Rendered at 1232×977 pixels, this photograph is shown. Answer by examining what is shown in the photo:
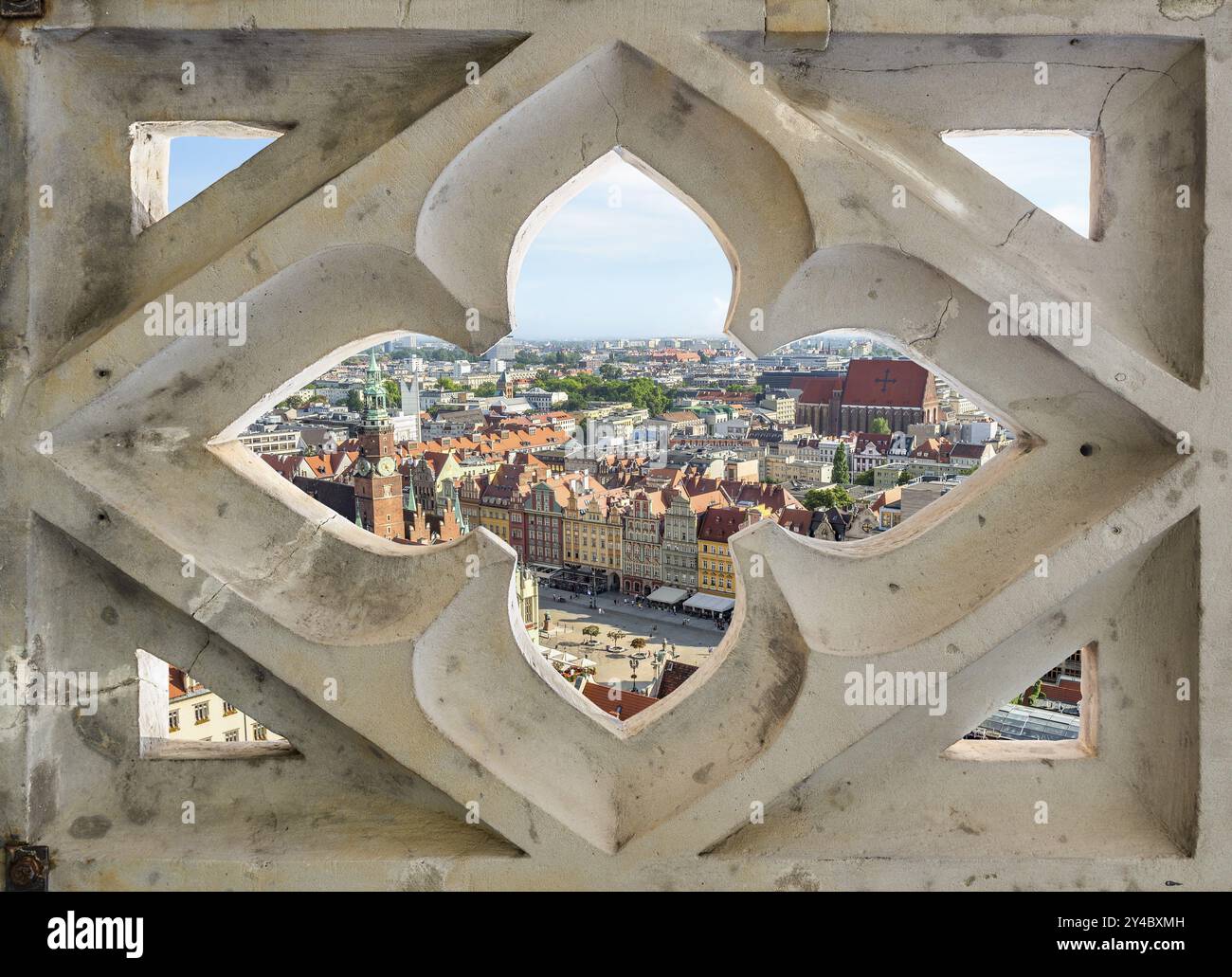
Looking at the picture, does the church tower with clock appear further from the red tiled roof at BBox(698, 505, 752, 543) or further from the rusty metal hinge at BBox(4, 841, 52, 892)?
the rusty metal hinge at BBox(4, 841, 52, 892)

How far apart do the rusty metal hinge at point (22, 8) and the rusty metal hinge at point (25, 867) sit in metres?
1.69

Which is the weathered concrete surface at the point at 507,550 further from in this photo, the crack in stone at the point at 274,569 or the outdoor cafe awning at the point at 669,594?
the outdoor cafe awning at the point at 669,594

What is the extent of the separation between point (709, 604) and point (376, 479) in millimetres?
13105

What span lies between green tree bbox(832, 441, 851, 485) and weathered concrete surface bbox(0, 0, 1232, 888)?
120 feet

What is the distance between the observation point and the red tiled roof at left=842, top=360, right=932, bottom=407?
4647 cm

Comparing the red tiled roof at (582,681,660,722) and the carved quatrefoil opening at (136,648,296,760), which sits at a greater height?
the carved quatrefoil opening at (136,648,296,760)

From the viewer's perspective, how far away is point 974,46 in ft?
6.81

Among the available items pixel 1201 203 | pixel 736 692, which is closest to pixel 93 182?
pixel 736 692

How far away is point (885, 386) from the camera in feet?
161

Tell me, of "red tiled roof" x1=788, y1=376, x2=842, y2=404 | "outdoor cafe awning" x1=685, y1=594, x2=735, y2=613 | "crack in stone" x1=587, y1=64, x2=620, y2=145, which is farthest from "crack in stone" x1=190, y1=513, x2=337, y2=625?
"red tiled roof" x1=788, y1=376, x2=842, y2=404

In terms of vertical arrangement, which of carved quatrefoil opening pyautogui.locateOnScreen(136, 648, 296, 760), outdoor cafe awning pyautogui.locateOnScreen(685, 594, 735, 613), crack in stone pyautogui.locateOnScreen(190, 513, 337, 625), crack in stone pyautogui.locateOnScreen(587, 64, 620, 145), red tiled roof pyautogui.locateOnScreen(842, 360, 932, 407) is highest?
red tiled roof pyautogui.locateOnScreen(842, 360, 932, 407)

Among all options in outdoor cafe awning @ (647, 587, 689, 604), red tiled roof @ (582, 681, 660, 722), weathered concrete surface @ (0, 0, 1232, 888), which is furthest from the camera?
outdoor cafe awning @ (647, 587, 689, 604)
